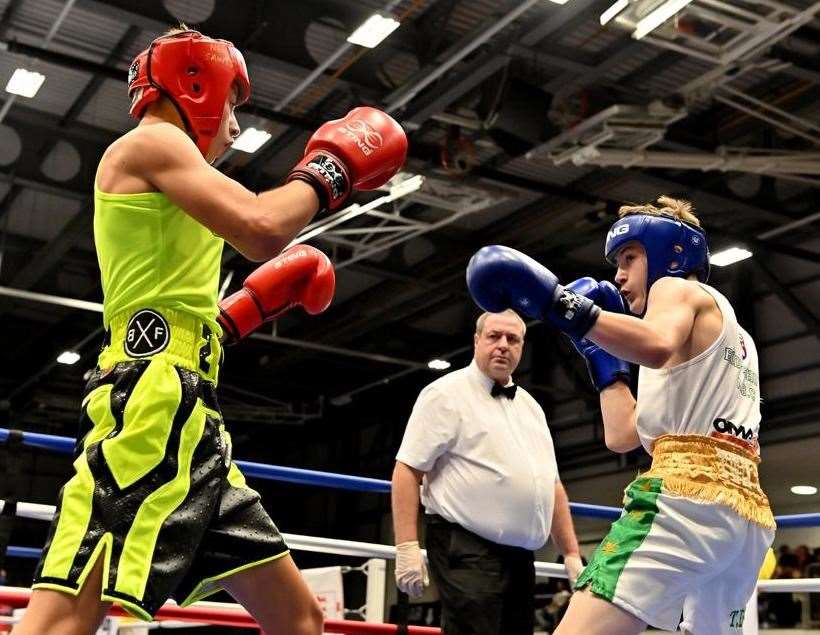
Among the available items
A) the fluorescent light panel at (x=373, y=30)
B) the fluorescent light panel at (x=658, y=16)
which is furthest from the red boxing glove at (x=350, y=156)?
the fluorescent light panel at (x=373, y=30)

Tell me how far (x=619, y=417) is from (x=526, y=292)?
59 cm

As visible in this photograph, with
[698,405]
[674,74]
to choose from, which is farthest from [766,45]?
[698,405]

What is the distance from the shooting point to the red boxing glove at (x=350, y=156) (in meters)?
1.85

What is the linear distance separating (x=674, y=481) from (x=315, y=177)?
1029 millimetres

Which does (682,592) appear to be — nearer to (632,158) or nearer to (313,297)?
(313,297)

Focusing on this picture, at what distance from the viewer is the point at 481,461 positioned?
3260 mm

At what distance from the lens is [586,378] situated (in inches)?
508

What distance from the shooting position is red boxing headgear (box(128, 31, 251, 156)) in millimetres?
1936

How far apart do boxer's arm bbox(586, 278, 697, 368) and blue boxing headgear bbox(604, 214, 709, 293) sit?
0.70 feet

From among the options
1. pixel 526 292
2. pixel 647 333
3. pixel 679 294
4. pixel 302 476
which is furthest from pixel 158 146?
pixel 302 476

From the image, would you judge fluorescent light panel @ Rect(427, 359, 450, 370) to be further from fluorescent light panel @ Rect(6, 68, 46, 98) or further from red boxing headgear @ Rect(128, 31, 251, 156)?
red boxing headgear @ Rect(128, 31, 251, 156)

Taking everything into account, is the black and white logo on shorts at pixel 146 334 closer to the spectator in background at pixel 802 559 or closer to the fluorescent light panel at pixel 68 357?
the spectator in background at pixel 802 559

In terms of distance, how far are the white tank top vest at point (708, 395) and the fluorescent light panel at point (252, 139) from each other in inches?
231

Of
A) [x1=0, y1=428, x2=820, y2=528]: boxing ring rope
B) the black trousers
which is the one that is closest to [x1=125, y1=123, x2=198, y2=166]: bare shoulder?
[x1=0, y1=428, x2=820, y2=528]: boxing ring rope
